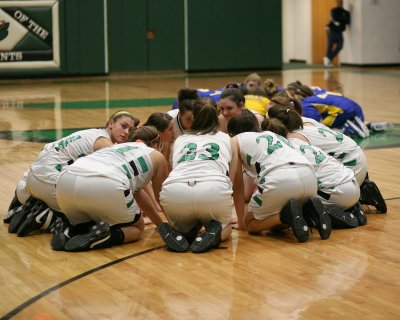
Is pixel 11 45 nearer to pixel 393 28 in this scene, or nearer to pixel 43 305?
pixel 393 28

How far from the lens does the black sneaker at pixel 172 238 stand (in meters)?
5.24

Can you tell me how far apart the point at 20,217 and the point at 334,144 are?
2294 millimetres

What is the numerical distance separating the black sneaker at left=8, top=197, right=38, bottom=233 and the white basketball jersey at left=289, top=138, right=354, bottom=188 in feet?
6.00

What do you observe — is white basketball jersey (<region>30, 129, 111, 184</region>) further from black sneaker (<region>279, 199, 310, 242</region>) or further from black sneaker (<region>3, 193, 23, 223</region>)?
black sneaker (<region>279, 199, 310, 242</region>)

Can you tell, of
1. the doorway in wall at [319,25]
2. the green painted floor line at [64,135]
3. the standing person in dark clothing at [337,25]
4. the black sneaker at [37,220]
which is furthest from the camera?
the doorway in wall at [319,25]

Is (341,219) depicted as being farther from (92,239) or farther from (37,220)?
(37,220)

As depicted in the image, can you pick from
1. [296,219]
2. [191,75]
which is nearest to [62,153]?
[296,219]

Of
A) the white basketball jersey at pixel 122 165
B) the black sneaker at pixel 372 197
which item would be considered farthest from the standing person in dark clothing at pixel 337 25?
the white basketball jersey at pixel 122 165

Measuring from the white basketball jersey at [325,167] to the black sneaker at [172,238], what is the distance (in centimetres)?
110

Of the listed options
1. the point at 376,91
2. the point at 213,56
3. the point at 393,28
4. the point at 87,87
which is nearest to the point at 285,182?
the point at 376,91

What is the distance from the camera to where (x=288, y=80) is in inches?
698

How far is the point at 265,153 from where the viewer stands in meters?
5.59

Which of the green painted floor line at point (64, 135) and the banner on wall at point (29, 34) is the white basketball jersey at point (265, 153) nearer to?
the green painted floor line at point (64, 135)

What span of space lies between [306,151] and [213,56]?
14.6 m
